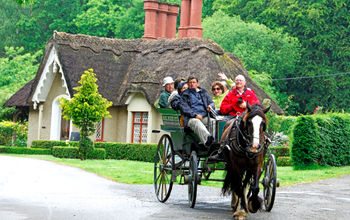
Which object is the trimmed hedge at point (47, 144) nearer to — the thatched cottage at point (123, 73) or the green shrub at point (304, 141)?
the thatched cottage at point (123, 73)

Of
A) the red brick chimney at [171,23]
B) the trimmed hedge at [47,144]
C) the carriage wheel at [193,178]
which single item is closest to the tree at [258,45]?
the red brick chimney at [171,23]

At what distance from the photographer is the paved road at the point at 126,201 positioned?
31.9 feet

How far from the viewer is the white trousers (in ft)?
35.1

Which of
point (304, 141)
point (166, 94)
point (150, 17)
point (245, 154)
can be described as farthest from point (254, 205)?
point (150, 17)

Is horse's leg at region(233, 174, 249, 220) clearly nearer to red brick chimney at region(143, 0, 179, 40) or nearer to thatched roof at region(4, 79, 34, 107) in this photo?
red brick chimney at region(143, 0, 179, 40)

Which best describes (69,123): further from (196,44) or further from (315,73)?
(315,73)

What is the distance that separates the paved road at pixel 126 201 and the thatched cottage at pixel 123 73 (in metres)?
15.8

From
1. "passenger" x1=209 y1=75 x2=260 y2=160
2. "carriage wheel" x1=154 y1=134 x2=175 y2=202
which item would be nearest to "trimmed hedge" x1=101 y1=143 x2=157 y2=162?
"carriage wheel" x1=154 y1=134 x2=175 y2=202

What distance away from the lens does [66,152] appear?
2823 centimetres

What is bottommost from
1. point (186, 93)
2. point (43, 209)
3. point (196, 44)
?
point (43, 209)

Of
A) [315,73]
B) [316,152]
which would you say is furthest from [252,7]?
[316,152]

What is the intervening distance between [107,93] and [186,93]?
75.8 ft

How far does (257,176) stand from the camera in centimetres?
976

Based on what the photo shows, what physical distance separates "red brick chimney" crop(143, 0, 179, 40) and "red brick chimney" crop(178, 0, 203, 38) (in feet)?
5.86
